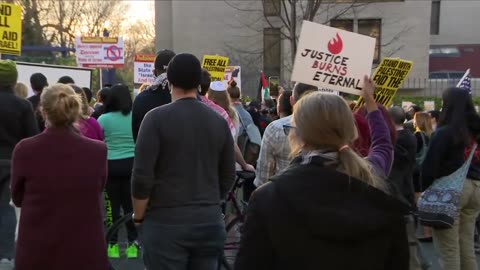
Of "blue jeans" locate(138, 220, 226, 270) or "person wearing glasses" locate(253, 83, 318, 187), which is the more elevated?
"person wearing glasses" locate(253, 83, 318, 187)

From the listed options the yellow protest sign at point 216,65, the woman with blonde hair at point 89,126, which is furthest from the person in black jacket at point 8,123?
the yellow protest sign at point 216,65

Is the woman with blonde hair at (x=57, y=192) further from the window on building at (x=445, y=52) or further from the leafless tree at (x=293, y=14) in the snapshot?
the window on building at (x=445, y=52)

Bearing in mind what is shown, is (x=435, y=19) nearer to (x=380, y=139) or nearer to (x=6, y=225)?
(x=6, y=225)

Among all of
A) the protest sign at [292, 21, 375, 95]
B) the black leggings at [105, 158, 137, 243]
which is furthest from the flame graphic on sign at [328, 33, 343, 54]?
the black leggings at [105, 158, 137, 243]

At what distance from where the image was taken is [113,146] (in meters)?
6.14

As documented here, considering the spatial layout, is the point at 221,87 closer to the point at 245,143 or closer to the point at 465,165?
the point at 245,143

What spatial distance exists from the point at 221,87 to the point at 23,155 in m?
3.42

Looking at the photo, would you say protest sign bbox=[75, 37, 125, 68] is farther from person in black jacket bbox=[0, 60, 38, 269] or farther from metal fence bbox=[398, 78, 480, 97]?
metal fence bbox=[398, 78, 480, 97]

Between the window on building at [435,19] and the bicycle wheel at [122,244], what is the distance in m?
36.2

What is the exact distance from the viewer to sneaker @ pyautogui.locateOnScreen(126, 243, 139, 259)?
20.0 feet

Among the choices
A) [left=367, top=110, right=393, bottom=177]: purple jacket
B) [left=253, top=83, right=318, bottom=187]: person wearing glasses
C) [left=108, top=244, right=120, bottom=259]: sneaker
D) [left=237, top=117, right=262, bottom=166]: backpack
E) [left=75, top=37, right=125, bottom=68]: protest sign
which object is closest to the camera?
[left=367, top=110, right=393, bottom=177]: purple jacket

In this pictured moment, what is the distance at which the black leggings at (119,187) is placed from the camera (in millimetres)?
6137

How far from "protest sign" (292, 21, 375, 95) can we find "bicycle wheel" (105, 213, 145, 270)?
2.22 meters

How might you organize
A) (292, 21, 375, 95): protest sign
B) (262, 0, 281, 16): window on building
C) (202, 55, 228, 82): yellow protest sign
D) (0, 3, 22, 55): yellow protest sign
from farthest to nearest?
(262, 0, 281, 16): window on building
(202, 55, 228, 82): yellow protest sign
(0, 3, 22, 55): yellow protest sign
(292, 21, 375, 95): protest sign
